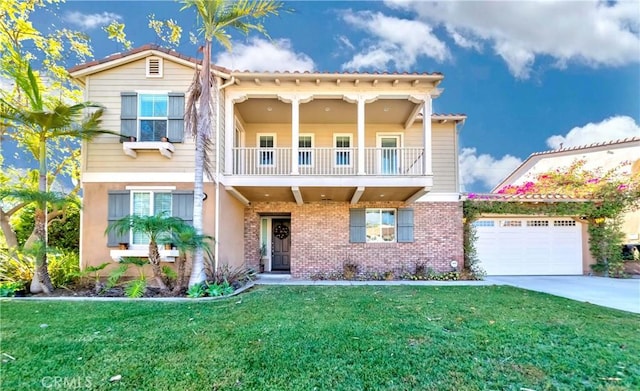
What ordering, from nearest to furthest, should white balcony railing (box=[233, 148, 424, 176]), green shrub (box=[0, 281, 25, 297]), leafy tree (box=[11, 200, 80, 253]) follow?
green shrub (box=[0, 281, 25, 297]) < leafy tree (box=[11, 200, 80, 253]) < white balcony railing (box=[233, 148, 424, 176])

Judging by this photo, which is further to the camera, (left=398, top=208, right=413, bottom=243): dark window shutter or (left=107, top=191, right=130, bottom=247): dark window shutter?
(left=398, top=208, right=413, bottom=243): dark window shutter

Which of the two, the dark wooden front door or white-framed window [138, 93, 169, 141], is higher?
white-framed window [138, 93, 169, 141]

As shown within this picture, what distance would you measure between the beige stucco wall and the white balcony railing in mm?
1867

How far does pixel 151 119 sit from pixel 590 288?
1375 centimetres

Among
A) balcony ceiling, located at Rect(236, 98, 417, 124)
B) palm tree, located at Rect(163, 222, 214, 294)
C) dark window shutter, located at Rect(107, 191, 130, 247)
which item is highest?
balcony ceiling, located at Rect(236, 98, 417, 124)

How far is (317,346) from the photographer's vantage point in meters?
3.97

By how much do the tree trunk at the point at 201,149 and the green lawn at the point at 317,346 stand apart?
1455 mm

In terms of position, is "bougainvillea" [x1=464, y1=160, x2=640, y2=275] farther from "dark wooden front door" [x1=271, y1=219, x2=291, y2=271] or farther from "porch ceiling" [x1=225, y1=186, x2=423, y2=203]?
"dark wooden front door" [x1=271, y1=219, x2=291, y2=271]

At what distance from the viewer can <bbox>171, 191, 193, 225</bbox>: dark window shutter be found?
877 centimetres

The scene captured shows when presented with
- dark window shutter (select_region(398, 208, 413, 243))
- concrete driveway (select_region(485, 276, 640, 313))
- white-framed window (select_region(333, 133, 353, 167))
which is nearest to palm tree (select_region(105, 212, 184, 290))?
white-framed window (select_region(333, 133, 353, 167))

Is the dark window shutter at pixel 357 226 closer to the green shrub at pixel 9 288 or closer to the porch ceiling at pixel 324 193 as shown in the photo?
the porch ceiling at pixel 324 193

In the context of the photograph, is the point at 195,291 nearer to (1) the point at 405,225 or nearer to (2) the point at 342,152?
(2) the point at 342,152

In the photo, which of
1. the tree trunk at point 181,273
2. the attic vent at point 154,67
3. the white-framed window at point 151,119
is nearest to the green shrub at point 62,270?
the tree trunk at point 181,273

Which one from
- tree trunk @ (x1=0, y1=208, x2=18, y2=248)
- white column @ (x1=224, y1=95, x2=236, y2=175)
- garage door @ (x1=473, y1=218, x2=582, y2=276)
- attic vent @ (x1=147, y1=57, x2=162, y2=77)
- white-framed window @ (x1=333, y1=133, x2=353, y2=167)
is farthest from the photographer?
garage door @ (x1=473, y1=218, x2=582, y2=276)
